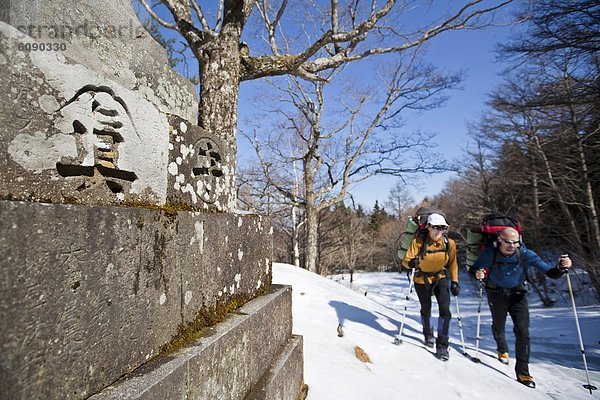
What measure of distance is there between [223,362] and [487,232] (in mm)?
4075

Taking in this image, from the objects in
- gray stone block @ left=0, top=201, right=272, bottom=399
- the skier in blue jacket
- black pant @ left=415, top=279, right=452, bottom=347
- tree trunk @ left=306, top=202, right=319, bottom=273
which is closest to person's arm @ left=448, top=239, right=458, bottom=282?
black pant @ left=415, top=279, right=452, bottom=347

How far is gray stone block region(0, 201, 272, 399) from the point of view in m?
0.71

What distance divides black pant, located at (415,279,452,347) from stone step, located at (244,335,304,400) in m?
2.38

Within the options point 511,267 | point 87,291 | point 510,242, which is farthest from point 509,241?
point 87,291

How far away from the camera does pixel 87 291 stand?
89 centimetres

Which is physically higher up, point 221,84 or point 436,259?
point 221,84

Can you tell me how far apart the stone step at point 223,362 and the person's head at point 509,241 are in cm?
297

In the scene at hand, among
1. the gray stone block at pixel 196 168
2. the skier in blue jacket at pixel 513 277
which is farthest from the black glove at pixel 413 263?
the gray stone block at pixel 196 168

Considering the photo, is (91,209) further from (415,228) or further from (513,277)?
(513,277)

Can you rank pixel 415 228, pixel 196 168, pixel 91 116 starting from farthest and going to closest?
pixel 415 228 → pixel 196 168 → pixel 91 116

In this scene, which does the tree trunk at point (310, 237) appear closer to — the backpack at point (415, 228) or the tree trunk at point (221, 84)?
the backpack at point (415, 228)

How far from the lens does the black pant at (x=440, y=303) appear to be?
3.94m

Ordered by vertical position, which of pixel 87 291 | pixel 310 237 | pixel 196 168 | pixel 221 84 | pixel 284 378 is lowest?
pixel 284 378

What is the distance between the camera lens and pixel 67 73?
0.98 metres
